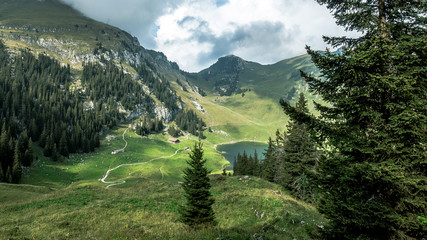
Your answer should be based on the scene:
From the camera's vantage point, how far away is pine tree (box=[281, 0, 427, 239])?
6559mm

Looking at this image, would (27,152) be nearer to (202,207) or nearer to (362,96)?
(202,207)

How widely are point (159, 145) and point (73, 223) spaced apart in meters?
126

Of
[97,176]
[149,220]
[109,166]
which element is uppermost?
[149,220]

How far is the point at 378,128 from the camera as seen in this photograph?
24.3ft

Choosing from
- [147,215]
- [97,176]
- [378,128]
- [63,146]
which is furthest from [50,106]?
[378,128]

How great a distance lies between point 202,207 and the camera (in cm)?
1401

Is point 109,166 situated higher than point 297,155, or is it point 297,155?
point 297,155

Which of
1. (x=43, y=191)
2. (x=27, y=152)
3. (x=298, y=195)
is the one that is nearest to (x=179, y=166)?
(x=27, y=152)

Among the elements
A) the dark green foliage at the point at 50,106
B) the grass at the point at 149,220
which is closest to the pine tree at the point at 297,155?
the grass at the point at 149,220

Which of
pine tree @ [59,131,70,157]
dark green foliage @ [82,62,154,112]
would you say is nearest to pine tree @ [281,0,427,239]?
pine tree @ [59,131,70,157]

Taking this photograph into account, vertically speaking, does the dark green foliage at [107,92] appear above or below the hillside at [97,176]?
above

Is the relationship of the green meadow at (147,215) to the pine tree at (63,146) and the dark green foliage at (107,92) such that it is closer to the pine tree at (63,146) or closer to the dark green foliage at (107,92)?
the pine tree at (63,146)

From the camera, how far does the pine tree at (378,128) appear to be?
6559 mm

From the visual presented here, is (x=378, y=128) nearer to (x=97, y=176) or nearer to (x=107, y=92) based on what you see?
(x=97, y=176)
